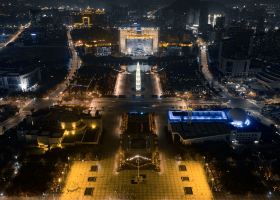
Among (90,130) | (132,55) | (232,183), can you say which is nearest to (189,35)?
(132,55)

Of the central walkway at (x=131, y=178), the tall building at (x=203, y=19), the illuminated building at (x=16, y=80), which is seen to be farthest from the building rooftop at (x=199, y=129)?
the tall building at (x=203, y=19)

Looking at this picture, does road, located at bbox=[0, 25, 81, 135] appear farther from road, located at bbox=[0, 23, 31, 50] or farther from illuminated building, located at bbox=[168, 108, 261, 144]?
road, located at bbox=[0, 23, 31, 50]

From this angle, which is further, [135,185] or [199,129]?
[199,129]

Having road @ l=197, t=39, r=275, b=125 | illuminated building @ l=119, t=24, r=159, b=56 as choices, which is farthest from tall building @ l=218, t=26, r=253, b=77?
illuminated building @ l=119, t=24, r=159, b=56

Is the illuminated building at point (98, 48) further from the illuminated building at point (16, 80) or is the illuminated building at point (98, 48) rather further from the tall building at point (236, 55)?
the tall building at point (236, 55)

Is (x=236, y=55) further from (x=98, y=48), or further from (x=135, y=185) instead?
(x=135, y=185)

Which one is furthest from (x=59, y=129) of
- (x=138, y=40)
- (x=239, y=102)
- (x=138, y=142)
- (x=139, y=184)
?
(x=138, y=40)

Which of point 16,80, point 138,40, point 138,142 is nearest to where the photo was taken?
point 138,142
